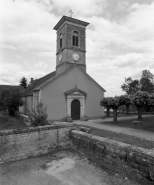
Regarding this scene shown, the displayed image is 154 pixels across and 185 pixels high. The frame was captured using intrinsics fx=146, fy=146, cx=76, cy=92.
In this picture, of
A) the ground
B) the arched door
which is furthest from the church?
the ground

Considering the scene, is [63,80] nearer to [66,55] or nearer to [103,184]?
[66,55]

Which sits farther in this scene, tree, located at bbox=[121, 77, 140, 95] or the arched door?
tree, located at bbox=[121, 77, 140, 95]

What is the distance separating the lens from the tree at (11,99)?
20125 millimetres

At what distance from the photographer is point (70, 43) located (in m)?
19.5

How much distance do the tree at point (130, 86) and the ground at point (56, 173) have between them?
36269 mm

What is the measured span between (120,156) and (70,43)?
17483mm

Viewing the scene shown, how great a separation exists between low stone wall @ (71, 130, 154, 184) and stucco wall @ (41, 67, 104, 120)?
11382mm

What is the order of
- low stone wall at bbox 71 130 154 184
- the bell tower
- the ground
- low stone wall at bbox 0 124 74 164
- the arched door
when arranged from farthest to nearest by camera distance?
the bell tower → the arched door → low stone wall at bbox 0 124 74 164 → the ground → low stone wall at bbox 71 130 154 184

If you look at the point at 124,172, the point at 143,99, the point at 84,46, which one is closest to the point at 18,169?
the point at 124,172

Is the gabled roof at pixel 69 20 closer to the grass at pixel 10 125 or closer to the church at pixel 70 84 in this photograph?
the church at pixel 70 84

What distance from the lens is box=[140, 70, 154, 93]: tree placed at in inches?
1354

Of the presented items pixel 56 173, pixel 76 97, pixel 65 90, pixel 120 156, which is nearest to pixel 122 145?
pixel 120 156

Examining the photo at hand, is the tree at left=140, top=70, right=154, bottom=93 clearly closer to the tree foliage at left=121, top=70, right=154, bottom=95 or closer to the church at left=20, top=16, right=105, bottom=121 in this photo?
the tree foliage at left=121, top=70, right=154, bottom=95

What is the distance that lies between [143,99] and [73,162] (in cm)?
1002
